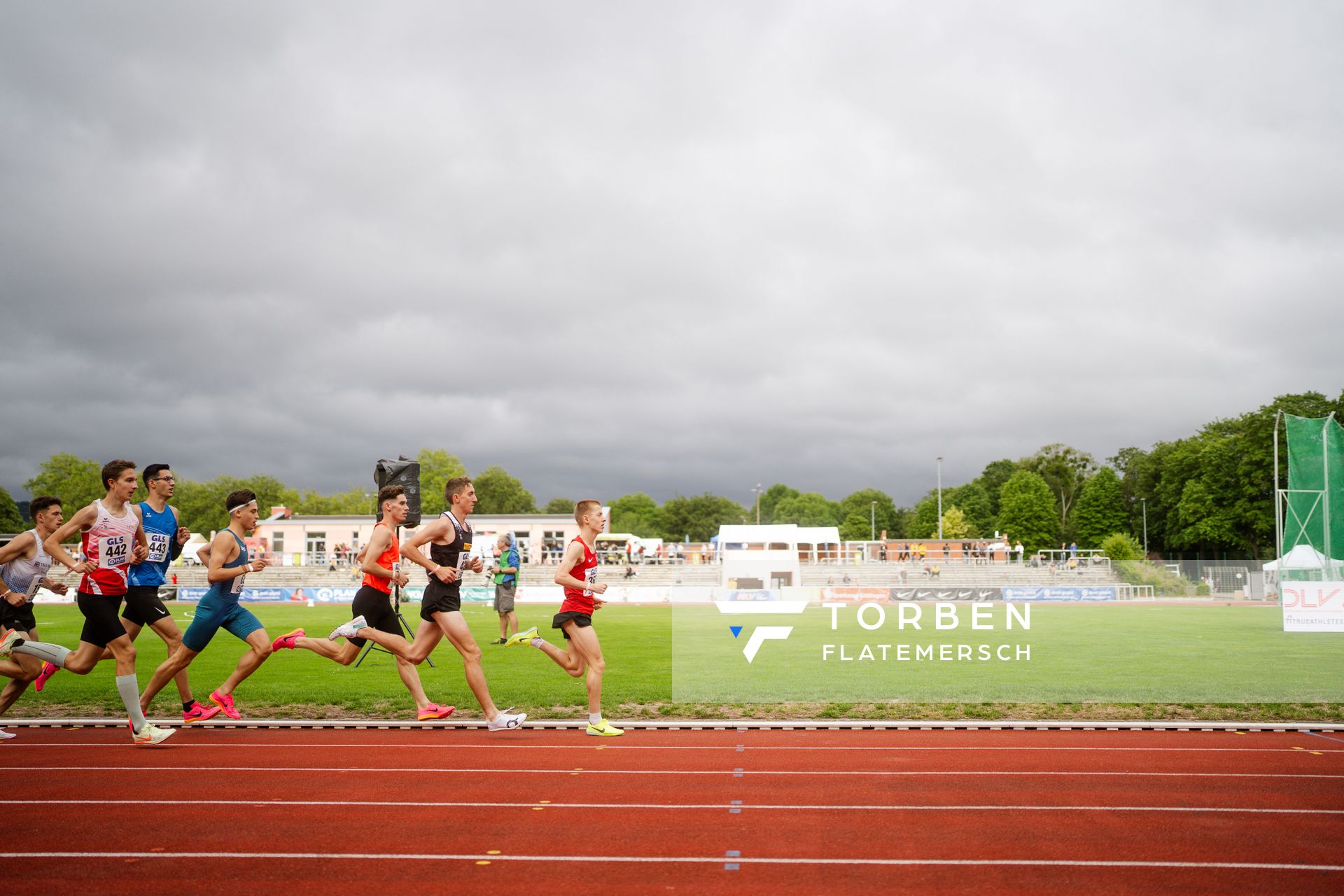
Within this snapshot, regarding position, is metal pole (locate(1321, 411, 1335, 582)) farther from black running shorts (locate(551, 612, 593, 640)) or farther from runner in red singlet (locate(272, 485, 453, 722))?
runner in red singlet (locate(272, 485, 453, 722))

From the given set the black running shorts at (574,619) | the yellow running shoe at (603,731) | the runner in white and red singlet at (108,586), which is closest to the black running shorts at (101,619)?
the runner in white and red singlet at (108,586)

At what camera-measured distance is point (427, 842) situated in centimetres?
555

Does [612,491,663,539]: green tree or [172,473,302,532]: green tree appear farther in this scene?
[612,491,663,539]: green tree

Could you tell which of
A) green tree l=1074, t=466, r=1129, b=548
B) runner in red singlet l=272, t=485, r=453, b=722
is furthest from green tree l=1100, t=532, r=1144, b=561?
runner in red singlet l=272, t=485, r=453, b=722

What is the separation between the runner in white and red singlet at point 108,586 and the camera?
327 inches

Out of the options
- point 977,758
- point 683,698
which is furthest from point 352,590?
point 977,758

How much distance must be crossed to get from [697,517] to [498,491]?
34.6 m

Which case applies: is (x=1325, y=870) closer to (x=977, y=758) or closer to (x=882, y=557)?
(x=977, y=758)

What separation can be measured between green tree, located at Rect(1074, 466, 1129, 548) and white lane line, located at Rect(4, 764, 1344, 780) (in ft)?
320

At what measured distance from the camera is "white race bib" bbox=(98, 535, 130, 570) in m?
8.37

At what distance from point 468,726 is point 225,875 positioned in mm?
4580

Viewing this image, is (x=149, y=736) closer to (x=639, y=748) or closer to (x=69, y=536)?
(x=69, y=536)

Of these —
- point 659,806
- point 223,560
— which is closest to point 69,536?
point 223,560

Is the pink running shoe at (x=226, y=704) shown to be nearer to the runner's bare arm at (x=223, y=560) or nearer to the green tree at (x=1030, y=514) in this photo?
the runner's bare arm at (x=223, y=560)
